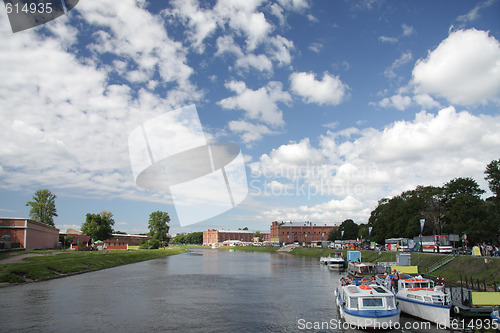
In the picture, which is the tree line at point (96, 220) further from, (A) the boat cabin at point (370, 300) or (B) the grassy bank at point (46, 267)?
(A) the boat cabin at point (370, 300)

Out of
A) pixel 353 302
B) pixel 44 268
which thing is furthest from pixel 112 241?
pixel 353 302

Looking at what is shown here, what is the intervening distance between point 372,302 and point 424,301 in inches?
185

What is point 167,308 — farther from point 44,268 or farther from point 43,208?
point 43,208

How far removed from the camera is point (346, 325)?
26.4m

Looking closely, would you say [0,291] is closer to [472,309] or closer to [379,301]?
[379,301]

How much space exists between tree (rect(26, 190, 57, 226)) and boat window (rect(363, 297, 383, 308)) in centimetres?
12925

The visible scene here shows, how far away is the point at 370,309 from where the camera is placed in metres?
25.2

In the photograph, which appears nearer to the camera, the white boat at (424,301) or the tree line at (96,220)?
the white boat at (424,301)

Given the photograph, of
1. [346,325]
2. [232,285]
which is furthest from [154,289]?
[346,325]

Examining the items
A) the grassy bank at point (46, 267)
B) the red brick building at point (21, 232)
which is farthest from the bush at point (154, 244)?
the grassy bank at point (46, 267)

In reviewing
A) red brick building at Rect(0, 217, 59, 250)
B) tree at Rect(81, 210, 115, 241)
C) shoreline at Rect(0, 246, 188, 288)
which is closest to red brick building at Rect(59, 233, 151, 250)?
tree at Rect(81, 210, 115, 241)

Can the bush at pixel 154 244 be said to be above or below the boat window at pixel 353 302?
below

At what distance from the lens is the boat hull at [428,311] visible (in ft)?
82.0

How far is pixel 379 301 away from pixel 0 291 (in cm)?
4060
